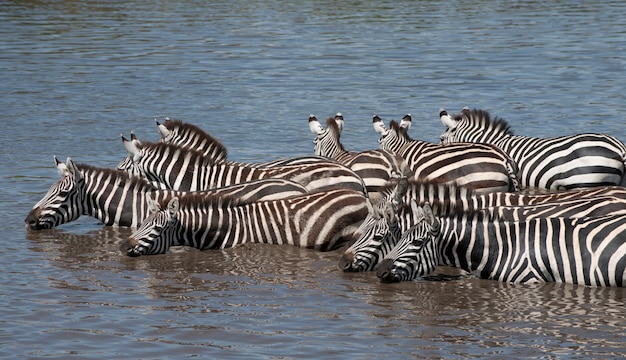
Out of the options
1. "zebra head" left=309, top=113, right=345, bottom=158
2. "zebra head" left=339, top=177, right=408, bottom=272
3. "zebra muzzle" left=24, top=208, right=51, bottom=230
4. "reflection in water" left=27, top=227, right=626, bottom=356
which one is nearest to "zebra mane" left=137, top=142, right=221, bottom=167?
"zebra muzzle" left=24, top=208, right=51, bottom=230

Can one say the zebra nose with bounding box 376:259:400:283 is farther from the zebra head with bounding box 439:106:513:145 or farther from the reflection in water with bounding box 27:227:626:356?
the zebra head with bounding box 439:106:513:145

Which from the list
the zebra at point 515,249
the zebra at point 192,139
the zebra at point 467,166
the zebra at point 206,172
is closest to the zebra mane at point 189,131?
the zebra at point 192,139

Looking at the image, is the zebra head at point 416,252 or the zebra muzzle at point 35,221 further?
the zebra muzzle at point 35,221

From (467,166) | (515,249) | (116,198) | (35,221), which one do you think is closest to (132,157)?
(116,198)

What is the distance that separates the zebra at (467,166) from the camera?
521 inches

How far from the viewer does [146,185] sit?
1286cm

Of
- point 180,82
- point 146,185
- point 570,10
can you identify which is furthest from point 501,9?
point 146,185

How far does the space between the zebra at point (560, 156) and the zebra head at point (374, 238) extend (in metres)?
4.02

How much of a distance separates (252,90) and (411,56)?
619 cm

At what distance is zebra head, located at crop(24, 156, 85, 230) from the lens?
41.8ft

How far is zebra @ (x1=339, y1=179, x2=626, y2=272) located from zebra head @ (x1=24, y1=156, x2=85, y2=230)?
140 inches

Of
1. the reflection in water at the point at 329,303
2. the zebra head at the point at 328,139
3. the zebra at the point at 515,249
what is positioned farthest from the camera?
the zebra head at the point at 328,139

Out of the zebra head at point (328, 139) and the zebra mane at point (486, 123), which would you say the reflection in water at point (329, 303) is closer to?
the zebra head at point (328, 139)

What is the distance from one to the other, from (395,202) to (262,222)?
155 cm
